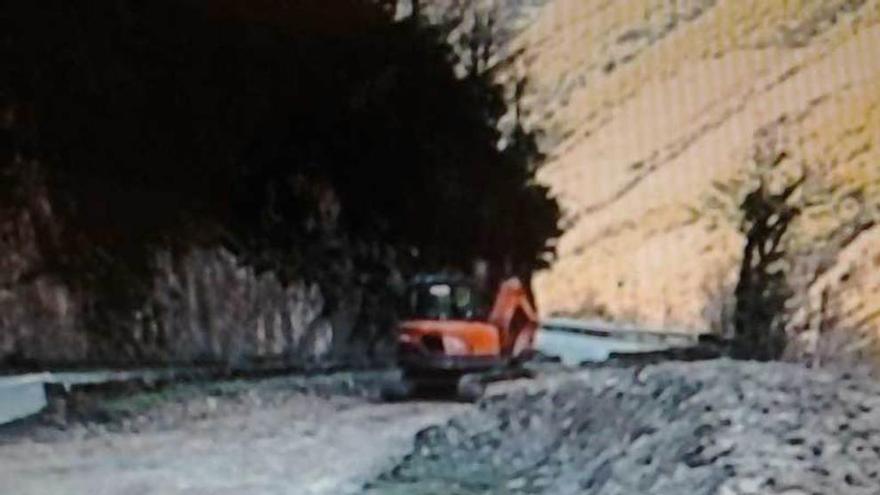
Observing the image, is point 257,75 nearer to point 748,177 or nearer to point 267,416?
point 267,416

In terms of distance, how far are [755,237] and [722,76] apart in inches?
8.8

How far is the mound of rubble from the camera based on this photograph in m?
1.58

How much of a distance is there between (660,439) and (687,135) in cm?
40

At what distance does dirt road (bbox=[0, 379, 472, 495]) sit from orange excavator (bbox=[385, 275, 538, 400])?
51 millimetres

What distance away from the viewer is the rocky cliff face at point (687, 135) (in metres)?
1.67

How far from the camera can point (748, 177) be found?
1707 mm

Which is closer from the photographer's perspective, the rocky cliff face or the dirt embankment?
the dirt embankment

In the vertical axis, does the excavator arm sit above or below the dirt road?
above

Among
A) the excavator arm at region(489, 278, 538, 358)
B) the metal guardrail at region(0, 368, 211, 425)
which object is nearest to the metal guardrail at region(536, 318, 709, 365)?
the excavator arm at region(489, 278, 538, 358)

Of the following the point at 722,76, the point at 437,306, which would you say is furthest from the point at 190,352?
the point at 722,76

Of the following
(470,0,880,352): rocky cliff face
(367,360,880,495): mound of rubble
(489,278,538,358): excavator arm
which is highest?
(470,0,880,352): rocky cliff face

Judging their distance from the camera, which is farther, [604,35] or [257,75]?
[604,35]

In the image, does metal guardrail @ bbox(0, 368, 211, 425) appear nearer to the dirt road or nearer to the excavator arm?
the dirt road

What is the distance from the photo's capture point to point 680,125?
172 centimetres
